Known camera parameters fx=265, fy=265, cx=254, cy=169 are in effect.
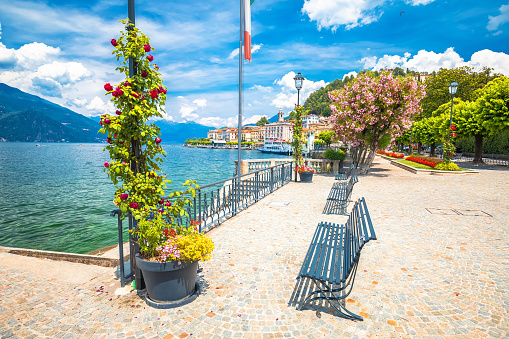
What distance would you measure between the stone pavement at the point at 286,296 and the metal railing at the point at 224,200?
22.1 inches

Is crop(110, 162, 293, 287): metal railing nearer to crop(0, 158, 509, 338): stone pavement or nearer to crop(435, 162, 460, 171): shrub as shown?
crop(0, 158, 509, 338): stone pavement

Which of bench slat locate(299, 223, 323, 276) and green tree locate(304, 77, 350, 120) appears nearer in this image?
bench slat locate(299, 223, 323, 276)

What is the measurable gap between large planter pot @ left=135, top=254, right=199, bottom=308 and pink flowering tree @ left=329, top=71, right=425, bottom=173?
16.1 meters

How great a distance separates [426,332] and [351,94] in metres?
16.7

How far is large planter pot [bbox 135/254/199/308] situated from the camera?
331 centimetres

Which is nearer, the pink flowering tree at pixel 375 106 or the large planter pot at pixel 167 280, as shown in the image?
the large planter pot at pixel 167 280

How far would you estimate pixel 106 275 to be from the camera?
174 inches

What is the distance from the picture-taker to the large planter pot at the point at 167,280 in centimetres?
331

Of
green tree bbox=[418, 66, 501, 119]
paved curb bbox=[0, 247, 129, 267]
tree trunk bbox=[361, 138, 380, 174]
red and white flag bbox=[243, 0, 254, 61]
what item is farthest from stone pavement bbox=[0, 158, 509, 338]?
green tree bbox=[418, 66, 501, 119]

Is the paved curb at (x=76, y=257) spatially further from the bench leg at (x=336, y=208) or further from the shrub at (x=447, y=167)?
the shrub at (x=447, y=167)

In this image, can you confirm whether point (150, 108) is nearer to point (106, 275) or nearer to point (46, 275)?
point (106, 275)

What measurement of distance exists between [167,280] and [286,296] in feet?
5.37

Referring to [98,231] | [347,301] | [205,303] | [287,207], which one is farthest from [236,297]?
[98,231]

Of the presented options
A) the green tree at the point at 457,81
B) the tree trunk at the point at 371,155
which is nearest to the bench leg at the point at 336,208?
the tree trunk at the point at 371,155
